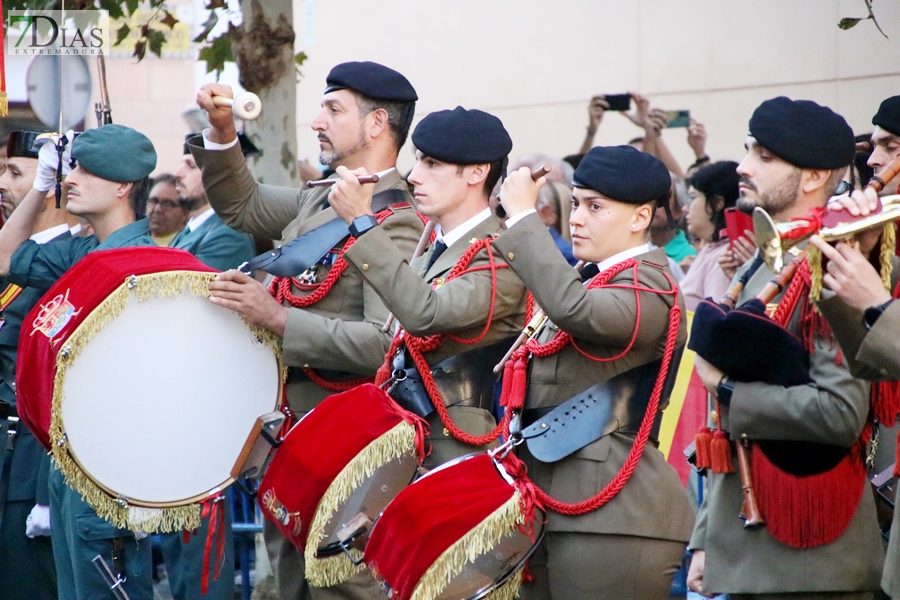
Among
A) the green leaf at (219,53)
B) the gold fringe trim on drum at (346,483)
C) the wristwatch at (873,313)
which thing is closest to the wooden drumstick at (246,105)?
the gold fringe trim on drum at (346,483)

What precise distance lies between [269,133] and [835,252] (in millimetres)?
3833

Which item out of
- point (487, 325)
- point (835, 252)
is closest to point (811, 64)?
point (487, 325)

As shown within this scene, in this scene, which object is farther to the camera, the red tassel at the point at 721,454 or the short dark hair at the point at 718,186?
the short dark hair at the point at 718,186

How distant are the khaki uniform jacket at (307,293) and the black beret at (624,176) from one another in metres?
0.81

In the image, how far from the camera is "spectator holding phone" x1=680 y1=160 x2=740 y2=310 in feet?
20.6

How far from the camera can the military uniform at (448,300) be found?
372 centimetres

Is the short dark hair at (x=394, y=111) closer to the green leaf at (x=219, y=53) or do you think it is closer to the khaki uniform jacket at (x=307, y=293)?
the khaki uniform jacket at (x=307, y=293)

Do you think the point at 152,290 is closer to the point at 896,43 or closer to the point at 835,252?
the point at 835,252

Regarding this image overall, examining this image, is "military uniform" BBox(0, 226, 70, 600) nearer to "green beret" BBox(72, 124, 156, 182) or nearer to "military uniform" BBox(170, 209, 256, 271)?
"green beret" BBox(72, 124, 156, 182)

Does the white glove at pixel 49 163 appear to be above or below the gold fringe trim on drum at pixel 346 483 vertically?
above

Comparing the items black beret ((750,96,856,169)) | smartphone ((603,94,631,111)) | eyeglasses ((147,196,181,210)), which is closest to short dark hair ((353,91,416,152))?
black beret ((750,96,856,169))

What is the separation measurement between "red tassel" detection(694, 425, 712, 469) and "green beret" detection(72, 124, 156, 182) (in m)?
2.69

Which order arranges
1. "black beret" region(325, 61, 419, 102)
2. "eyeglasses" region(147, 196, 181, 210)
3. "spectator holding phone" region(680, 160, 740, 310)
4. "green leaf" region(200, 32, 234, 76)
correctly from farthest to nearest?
"eyeglasses" region(147, 196, 181, 210)
"green leaf" region(200, 32, 234, 76)
"spectator holding phone" region(680, 160, 740, 310)
"black beret" region(325, 61, 419, 102)

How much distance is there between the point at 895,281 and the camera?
3318 mm
